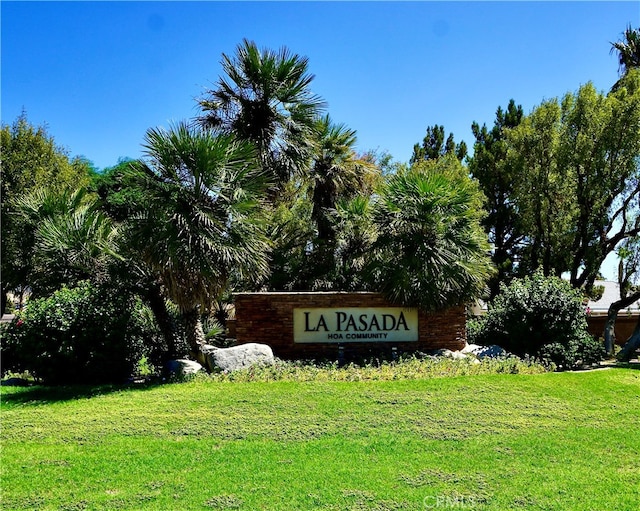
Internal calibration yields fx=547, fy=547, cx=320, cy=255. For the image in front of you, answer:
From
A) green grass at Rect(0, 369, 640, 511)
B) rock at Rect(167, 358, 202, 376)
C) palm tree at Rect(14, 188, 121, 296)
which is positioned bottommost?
green grass at Rect(0, 369, 640, 511)

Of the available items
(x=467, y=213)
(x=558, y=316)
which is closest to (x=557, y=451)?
(x=558, y=316)

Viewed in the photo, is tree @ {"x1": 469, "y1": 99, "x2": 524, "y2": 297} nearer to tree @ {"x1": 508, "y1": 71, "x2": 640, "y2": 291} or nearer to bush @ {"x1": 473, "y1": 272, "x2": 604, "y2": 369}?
tree @ {"x1": 508, "y1": 71, "x2": 640, "y2": 291}

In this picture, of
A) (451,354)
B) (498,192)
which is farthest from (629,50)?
(451,354)

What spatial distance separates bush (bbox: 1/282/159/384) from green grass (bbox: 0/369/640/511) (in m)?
0.57

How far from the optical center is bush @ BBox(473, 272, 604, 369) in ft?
37.7

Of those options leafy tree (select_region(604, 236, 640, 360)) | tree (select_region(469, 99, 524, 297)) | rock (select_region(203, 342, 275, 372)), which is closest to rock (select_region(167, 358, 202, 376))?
rock (select_region(203, 342, 275, 372))

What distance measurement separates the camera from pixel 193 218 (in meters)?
9.80

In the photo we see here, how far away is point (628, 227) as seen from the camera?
16.5 meters

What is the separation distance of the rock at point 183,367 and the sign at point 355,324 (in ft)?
8.38

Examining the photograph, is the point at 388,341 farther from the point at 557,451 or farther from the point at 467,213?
the point at 557,451

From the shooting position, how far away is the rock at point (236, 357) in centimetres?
1001

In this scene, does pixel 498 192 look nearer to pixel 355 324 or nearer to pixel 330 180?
pixel 330 180

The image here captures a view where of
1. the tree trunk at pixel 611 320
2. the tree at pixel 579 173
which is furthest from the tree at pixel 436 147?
the tree trunk at pixel 611 320

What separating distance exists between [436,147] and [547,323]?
14213 mm
